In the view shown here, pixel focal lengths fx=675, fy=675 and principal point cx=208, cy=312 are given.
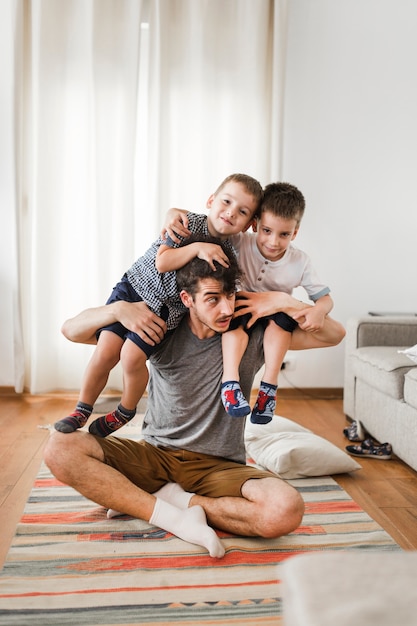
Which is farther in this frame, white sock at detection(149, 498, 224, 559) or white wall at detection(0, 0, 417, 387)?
white wall at detection(0, 0, 417, 387)

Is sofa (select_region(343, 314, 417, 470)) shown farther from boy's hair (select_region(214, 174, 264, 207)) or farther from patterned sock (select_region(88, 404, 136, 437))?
patterned sock (select_region(88, 404, 136, 437))

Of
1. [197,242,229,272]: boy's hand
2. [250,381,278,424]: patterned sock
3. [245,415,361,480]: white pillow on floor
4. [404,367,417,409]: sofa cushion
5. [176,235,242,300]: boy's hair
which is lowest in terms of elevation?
[245,415,361,480]: white pillow on floor

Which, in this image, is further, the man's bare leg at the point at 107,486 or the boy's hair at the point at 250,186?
the boy's hair at the point at 250,186

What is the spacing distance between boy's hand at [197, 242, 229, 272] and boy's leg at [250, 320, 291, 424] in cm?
33

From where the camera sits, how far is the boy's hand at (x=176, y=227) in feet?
7.99

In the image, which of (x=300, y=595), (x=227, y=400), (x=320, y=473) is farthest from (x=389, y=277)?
(x=300, y=595)

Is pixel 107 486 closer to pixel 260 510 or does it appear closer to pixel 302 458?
pixel 260 510

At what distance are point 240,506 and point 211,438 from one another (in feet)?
0.92

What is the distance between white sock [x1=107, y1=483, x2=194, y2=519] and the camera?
2330 mm

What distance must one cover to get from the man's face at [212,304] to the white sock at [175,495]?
575 millimetres

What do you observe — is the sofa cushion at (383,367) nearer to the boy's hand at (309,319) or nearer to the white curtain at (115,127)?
the boy's hand at (309,319)

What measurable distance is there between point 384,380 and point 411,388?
0.95 ft

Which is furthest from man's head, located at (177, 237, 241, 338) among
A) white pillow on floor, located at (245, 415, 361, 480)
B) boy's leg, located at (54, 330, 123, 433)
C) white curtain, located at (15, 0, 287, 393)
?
white curtain, located at (15, 0, 287, 393)

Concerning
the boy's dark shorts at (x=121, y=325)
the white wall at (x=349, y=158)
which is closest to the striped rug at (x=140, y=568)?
the boy's dark shorts at (x=121, y=325)
